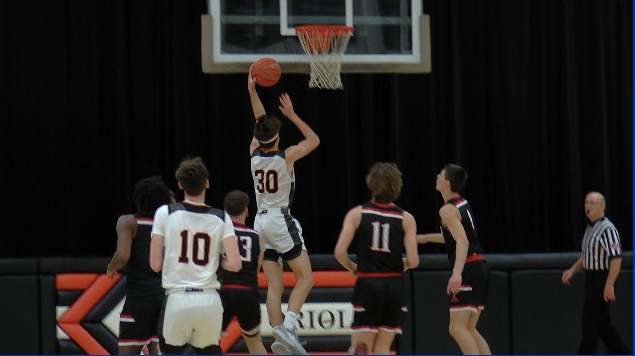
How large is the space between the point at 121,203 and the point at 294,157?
14.0 ft

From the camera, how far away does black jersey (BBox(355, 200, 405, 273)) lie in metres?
7.27

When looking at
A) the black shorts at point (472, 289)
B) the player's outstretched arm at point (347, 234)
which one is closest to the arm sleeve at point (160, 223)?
the player's outstretched arm at point (347, 234)

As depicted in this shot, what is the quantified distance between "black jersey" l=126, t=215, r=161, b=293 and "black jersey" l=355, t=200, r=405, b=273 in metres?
1.44

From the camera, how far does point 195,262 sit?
636 centimetres

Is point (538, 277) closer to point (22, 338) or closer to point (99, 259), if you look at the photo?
point (99, 259)

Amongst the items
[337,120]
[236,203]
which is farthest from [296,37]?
[337,120]

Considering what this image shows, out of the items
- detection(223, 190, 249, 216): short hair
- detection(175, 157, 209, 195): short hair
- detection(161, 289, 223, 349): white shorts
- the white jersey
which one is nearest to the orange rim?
detection(223, 190, 249, 216): short hair

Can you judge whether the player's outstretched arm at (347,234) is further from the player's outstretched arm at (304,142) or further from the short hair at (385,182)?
the player's outstretched arm at (304,142)

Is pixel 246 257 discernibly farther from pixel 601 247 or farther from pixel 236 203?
pixel 601 247

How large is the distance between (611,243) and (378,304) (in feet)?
9.59

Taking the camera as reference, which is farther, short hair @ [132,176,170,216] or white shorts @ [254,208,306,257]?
white shorts @ [254,208,306,257]

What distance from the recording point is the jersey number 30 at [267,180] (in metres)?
8.11

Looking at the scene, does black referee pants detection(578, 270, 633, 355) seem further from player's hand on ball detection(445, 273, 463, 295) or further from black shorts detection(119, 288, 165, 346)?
black shorts detection(119, 288, 165, 346)

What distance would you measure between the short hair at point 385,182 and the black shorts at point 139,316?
1.64 m
